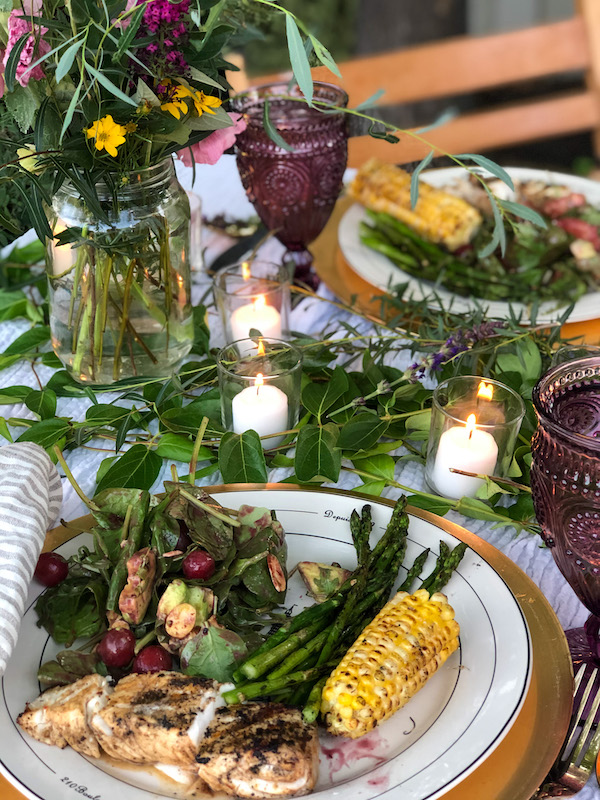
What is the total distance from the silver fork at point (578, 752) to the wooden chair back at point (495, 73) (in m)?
1.96

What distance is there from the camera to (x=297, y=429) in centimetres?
120

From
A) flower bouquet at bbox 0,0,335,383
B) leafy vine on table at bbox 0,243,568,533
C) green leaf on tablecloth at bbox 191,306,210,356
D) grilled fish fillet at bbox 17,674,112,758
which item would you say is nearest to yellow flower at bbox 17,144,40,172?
flower bouquet at bbox 0,0,335,383

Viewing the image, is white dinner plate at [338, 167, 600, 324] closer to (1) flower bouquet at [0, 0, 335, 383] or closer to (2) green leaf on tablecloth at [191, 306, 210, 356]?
(2) green leaf on tablecloth at [191, 306, 210, 356]

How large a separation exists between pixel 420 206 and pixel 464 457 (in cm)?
80

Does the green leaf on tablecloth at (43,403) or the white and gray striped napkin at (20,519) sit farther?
the green leaf on tablecloth at (43,403)

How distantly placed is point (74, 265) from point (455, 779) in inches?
32.1

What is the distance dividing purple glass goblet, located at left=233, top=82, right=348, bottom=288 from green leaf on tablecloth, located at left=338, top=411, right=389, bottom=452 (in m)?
0.53

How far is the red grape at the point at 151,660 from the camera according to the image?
0.81 meters

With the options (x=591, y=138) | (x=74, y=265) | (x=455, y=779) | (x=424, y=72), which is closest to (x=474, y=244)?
(x=74, y=265)

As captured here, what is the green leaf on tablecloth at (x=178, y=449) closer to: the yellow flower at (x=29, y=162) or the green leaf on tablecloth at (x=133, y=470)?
the green leaf on tablecloth at (x=133, y=470)

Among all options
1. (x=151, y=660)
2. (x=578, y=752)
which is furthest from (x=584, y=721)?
(x=151, y=660)

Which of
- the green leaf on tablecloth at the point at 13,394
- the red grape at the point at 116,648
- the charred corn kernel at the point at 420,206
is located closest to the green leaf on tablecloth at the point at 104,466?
the green leaf on tablecloth at the point at 13,394

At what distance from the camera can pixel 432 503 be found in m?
1.06

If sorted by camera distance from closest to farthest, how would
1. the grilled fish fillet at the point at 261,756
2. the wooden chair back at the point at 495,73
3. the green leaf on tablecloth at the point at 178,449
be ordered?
the grilled fish fillet at the point at 261,756
the green leaf on tablecloth at the point at 178,449
the wooden chair back at the point at 495,73
